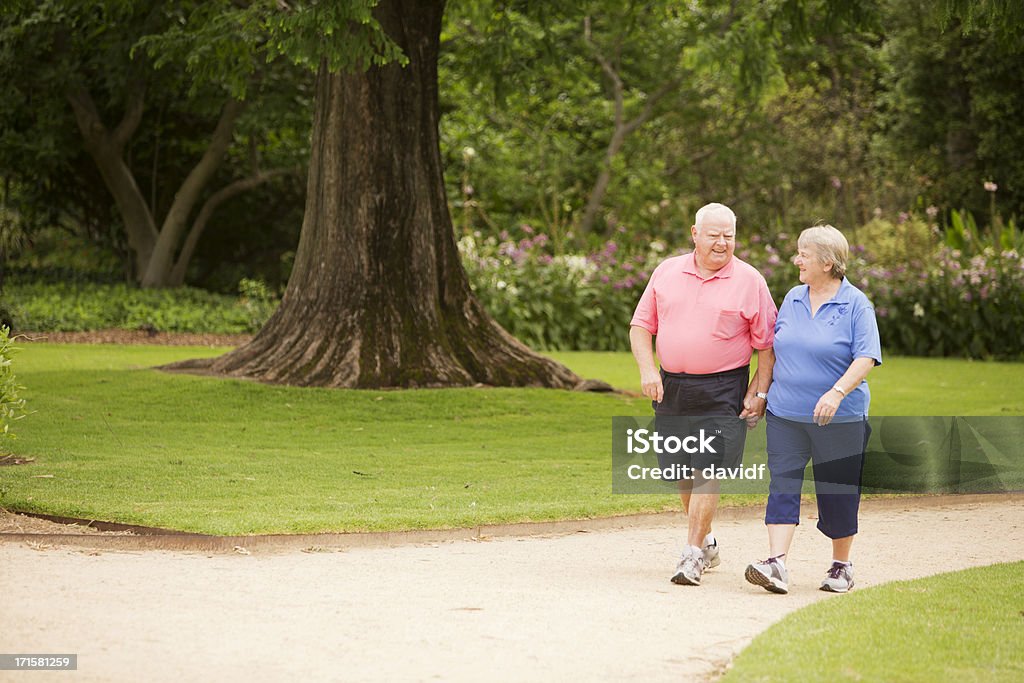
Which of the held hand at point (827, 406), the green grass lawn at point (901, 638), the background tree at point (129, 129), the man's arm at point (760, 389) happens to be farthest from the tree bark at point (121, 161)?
the green grass lawn at point (901, 638)

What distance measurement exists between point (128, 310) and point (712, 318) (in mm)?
17815

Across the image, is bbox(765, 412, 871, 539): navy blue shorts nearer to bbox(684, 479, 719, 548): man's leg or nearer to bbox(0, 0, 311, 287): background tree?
bbox(684, 479, 719, 548): man's leg

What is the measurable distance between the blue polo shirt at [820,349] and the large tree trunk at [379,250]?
7.91 metres

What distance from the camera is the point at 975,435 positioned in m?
9.22

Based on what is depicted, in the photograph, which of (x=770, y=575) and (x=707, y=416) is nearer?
(x=770, y=575)

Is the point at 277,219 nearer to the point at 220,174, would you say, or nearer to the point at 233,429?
the point at 220,174

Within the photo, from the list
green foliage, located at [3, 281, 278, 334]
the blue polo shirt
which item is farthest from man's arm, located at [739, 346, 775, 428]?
green foliage, located at [3, 281, 278, 334]

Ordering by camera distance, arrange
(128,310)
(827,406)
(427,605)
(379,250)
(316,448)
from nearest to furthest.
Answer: (427,605), (827,406), (316,448), (379,250), (128,310)

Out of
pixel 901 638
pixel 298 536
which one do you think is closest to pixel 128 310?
pixel 298 536

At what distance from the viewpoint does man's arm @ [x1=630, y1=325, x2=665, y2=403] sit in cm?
627

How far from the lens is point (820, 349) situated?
6047 mm

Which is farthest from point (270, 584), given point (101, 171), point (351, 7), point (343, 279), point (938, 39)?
point (938, 39)

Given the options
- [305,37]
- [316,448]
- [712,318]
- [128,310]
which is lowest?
[316,448]

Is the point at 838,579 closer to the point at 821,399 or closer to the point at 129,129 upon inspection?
the point at 821,399
